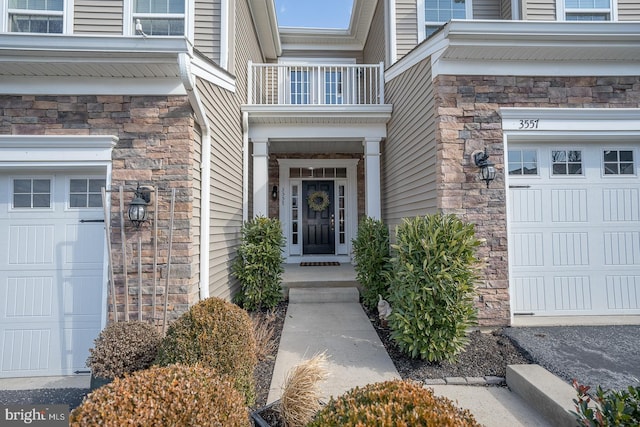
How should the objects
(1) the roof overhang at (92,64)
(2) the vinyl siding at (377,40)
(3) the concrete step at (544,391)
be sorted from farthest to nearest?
(2) the vinyl siding at (377,40)
(1) the roof overhang at (92,64)
(3) the concrete step at (544,391)

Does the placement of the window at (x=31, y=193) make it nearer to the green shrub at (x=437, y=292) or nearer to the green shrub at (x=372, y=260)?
the green shrub at (x=437, y=292)

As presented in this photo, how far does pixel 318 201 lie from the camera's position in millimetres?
7301

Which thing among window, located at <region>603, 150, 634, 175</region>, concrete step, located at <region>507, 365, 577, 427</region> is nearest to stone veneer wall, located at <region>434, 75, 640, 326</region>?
window, located at <region>603, 150, 634, 175</region>

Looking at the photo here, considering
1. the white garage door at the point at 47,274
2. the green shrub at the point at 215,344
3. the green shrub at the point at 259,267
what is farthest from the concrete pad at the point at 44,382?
the green shrub at the point at 259,267

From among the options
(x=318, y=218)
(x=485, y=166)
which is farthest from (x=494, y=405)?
(x=318, y=218)

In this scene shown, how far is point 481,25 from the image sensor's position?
329 cm

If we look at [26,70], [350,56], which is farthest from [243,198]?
[350,56]

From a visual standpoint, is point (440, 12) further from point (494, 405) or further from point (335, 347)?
point (494, 405)

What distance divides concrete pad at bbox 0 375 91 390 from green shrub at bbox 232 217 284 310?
193 cm

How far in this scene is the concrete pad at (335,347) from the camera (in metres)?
2.75

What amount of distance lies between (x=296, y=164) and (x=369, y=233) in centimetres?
311

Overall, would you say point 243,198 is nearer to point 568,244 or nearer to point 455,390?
point 455,390

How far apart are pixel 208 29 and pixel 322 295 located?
171 inches

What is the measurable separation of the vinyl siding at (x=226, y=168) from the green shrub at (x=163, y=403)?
6.62 feet
